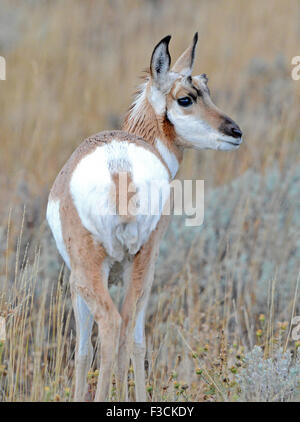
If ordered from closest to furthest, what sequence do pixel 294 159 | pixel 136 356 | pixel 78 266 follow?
pixel 78 266 < pixel 136 356 < pixel 294 159

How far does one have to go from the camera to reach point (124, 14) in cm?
1263

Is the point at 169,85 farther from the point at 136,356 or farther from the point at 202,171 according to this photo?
the point at 202,171

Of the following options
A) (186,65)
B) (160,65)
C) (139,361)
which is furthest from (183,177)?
(139,361)

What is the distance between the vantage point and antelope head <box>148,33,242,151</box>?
3928 millimetres

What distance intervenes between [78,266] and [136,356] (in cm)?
65

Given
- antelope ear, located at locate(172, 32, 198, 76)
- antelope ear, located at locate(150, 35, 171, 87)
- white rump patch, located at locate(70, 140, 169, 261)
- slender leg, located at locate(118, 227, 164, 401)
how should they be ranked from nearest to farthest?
white rump patch, located at locate(70, 140, 169, 261) → slender leg, located at locate(118, 227, 164, 401) → antelope ear, located at locate(150, 35, 171, 87) → antelope ear, located at locate(172, 32, 198, 76)

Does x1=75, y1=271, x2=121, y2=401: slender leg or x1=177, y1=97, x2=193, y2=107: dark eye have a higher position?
x1=177, y1=97, x2=193, y2=107: dark eye

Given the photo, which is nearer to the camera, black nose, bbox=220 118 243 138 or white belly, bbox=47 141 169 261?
white belly, bbox=47 141 169 261

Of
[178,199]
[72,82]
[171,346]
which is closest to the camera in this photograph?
[171,346]

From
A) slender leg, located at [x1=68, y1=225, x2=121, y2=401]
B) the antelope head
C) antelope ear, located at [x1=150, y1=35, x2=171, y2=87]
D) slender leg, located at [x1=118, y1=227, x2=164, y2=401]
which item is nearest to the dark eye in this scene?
the antelope head

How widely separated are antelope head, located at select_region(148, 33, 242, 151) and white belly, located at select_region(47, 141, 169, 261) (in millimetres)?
723

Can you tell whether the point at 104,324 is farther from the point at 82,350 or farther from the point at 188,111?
the point at 188,111

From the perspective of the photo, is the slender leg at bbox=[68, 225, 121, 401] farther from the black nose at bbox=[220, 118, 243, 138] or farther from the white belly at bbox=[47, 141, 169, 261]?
the black nose at bbox=[220, 118, 243, 138]
